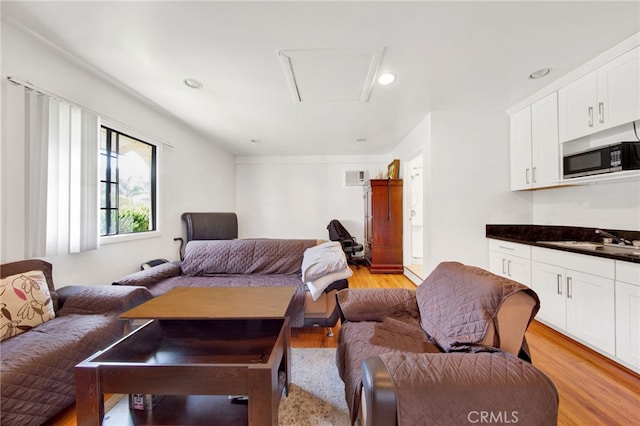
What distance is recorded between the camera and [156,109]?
2902 mm

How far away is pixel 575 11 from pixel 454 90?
99 centimetres

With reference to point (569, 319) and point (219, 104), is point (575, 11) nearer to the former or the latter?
point (569, 319)

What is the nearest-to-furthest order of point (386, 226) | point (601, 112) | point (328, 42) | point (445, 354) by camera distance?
point (445, 354) → point (328, 42) → point (601, 112) → point (386, 226)

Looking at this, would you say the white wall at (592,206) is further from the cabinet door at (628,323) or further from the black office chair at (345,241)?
the black office chair at (345,241)

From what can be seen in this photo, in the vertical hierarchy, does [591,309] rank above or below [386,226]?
below

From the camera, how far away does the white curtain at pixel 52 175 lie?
160 centimetres

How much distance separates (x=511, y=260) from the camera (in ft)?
8.63

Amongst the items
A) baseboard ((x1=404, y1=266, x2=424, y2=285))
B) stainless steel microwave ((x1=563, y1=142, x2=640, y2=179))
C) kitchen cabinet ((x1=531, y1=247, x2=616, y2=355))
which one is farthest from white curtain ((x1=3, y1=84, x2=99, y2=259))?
stainless steel microwave ((x1=563, y1=142, x2=640, y2=179))

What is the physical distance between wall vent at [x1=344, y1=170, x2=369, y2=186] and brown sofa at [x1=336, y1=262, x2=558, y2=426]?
3793 millimetres

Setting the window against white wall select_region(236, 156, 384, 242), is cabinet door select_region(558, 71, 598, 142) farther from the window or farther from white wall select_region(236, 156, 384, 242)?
the window

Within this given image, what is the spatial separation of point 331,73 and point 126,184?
2599 mm

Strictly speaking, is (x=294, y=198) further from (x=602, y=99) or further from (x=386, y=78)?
(x=602, y=99)

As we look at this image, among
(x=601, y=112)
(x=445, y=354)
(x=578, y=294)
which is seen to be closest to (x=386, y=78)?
(x=601, y=112)

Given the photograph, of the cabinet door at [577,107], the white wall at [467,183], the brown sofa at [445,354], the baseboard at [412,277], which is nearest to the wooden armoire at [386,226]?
the baseboard at [412,277]
